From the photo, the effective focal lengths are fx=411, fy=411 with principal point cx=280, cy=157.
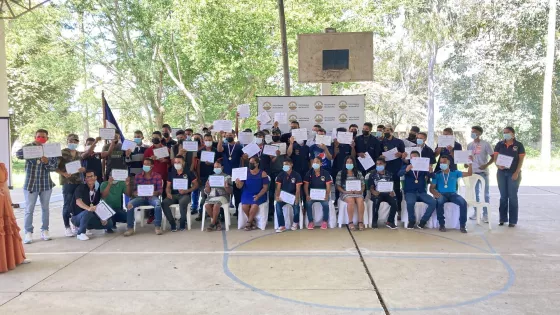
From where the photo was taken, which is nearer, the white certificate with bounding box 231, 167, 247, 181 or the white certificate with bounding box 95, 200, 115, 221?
the white certificate with bounding box 95, 200, 115, 221

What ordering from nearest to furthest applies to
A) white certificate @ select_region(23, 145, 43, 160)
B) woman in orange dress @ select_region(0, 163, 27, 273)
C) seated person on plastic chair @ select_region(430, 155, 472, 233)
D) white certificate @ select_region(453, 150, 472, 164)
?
woman in orange dress @ select_region(0, 163, 27, 273) → white certificate @ select_region(23, 145, 43, 160) → seated person on plastic chair @ select_region(430, 155, 472, 233) → white certificate @ select_region(453, 150, 472, 164)

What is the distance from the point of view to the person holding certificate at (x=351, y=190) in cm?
695

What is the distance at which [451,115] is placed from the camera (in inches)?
1077

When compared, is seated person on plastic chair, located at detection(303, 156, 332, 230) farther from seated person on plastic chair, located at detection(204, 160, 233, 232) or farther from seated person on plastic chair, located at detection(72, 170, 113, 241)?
seated person on plastic chair, located at detection(72, 170, 113, 241)

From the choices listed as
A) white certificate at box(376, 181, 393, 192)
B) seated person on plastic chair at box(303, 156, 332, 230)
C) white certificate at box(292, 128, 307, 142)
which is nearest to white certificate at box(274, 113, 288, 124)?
white certificate at box(292, 128, 307, 142)

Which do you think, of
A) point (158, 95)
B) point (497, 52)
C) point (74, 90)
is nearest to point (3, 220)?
point (158, 95)

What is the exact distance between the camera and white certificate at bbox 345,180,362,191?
273 inches

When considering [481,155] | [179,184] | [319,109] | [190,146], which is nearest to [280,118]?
[319,109]

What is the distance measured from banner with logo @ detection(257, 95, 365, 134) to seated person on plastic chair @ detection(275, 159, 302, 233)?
7.75 feet

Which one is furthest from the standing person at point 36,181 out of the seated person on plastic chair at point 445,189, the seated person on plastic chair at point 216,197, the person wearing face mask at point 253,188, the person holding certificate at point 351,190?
the seated person on plastic chair at point 445,189

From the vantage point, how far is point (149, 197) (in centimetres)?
703

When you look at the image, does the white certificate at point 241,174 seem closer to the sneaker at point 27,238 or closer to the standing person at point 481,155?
the sneaker at point 27,238

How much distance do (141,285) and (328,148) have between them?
4.43m

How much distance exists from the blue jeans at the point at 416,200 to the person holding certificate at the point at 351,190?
0.79m
